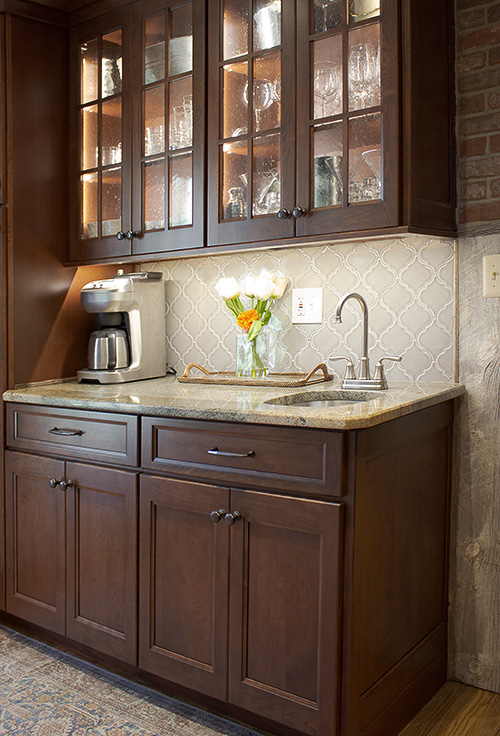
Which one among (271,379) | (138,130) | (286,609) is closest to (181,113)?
(138,130)

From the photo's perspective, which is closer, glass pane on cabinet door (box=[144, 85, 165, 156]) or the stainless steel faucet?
the stainless steel faucet

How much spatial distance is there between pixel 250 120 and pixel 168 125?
0.36 metres

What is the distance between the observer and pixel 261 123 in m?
2.07

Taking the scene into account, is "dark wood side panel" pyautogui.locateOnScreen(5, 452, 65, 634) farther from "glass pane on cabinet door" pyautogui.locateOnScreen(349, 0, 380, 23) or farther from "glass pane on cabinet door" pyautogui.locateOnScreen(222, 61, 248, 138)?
"glass pane on cabinet door" pyautogui.locateOnScreen(349, 0, 380, 23)

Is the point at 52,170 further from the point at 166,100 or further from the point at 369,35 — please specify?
the point at 369,35

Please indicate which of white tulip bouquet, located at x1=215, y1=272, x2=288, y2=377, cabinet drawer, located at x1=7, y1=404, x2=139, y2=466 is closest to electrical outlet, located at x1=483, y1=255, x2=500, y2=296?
white tulip bouquet, located at x1=215, y1=272, x2=288, y2=377

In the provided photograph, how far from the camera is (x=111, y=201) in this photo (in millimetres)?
2477

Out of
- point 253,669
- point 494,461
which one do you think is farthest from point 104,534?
point 494,461

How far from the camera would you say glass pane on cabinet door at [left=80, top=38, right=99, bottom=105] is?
2492 mm

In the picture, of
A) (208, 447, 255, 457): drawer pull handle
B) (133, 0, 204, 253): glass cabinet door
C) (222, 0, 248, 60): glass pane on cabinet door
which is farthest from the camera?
(133, 0, 204, 253): glass cabinet door

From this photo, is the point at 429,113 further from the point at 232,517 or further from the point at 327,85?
the point at 232,517

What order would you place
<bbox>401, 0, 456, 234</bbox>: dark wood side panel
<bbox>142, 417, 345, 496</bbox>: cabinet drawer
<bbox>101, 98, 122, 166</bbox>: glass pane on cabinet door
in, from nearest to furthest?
<bbox>142, 417, 345, 496</bbox>: cabinet drawer, <bbox>401, 0, 456, 234</bbox>: dark wood side panel, <bbox>101, 98, 122, 166</bbox>: glass pane on cabinet door

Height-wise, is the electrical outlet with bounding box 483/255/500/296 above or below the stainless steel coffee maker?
above

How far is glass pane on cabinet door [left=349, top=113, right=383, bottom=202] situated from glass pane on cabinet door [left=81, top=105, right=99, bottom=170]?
1085 mm
